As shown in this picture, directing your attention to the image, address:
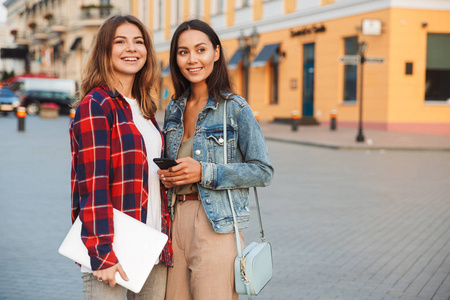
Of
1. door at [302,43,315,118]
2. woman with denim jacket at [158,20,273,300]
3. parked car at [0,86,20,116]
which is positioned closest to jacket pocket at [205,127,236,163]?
woman with denim jacket at [158,20,273,300]

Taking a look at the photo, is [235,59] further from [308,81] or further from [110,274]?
[110,274]

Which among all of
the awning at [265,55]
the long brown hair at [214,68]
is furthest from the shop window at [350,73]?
the long brown hair at [214,68]

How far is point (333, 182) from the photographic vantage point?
35.8 ft

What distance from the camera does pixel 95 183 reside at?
2.39m

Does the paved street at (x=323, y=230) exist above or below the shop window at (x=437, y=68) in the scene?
below

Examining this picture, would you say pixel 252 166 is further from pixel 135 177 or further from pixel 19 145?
pixel 19 145

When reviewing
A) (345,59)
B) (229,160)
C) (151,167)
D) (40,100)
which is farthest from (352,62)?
(40,100)

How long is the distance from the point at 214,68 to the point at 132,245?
909 mm

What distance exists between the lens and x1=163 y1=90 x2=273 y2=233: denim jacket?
103 inches

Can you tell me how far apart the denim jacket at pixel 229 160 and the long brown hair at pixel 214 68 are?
0.07 metres

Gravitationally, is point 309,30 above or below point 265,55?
above

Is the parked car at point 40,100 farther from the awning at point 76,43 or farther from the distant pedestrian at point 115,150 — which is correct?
the distant pedestrian at point 115,150

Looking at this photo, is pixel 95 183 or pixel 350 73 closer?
pixel 95 183

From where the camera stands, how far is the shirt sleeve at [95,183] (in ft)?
7.81
